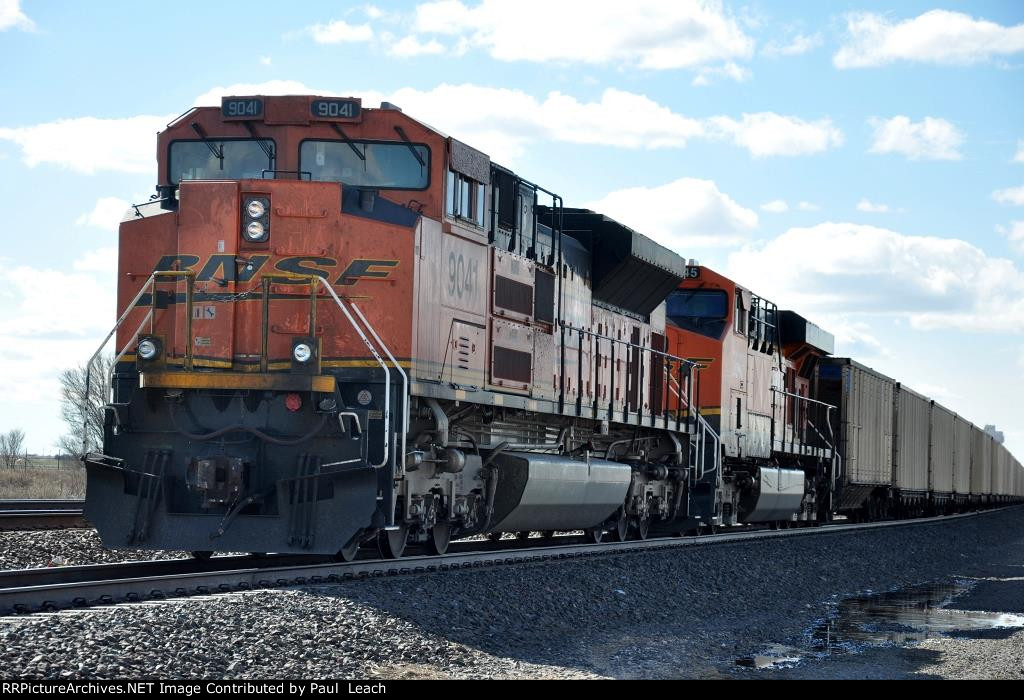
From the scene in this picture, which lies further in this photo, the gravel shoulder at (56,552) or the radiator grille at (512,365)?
the radiator grille at (512,365)

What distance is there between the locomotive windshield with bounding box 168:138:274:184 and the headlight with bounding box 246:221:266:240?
0.57 metres

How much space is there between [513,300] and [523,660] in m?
5.90

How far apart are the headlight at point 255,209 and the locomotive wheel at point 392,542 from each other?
2996 mm

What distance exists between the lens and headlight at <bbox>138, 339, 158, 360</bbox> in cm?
1032

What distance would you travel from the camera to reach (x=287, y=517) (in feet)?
32.8

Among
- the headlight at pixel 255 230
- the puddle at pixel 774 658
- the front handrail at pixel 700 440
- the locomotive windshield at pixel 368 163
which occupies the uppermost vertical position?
the locomotive windshield at pixel 368 163

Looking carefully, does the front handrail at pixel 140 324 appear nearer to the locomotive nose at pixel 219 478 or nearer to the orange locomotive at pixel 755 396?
the locomotive nose at pixel 219 478

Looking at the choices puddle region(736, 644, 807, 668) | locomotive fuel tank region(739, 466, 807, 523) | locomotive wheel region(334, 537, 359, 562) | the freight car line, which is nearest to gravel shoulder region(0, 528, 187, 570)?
the freight car line

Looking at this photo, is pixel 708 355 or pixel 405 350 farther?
pixel 708 355

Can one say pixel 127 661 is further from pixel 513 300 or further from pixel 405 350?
pixel 513 300

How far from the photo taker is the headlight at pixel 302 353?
1014 centimetres

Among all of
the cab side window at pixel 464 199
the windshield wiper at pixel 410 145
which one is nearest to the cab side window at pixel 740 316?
the cab side window at pixel 464 199

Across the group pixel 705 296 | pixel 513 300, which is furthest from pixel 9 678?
pixel 705 296

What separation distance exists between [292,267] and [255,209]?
57 centimetres
